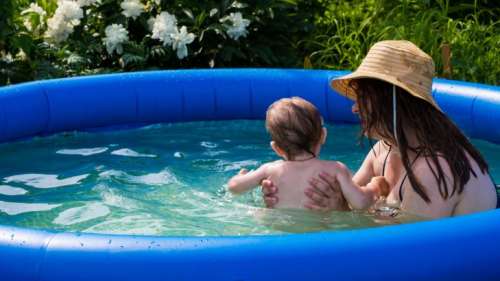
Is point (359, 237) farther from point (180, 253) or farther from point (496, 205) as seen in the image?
point (496, 205)

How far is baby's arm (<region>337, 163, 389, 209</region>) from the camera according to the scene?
3.39m

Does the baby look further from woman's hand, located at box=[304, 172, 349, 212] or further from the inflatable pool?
the inflatable pool

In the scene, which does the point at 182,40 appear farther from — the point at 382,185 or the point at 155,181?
the point at 382,185

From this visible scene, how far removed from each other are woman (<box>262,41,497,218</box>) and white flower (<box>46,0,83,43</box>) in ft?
9.92

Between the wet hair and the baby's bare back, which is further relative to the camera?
the baby's bare back

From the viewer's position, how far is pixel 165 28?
586cm

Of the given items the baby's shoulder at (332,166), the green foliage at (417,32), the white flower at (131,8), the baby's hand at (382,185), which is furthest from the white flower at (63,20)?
the baby's hand at (382,185)

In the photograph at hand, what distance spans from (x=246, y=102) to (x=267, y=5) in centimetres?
89

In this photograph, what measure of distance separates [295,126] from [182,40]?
2597 millimetres

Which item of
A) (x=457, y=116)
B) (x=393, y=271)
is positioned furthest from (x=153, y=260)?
(x=457, y=116)

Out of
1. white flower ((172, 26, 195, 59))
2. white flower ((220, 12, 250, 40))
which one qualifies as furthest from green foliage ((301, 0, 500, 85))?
white flower ((172, 26, 195, 59))

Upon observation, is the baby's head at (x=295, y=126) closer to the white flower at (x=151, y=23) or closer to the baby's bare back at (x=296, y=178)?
the baby's bare back at (x=296, y=178)

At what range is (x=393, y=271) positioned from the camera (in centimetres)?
277

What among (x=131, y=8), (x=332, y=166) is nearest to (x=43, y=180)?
(x=332, y=166)
